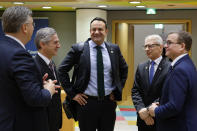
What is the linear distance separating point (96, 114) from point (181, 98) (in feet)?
3.97

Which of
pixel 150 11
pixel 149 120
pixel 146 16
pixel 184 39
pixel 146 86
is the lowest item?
pixel 149 120

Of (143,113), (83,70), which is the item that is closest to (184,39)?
(143,113)

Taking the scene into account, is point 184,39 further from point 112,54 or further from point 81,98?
point 81,98

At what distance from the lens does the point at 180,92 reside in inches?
104

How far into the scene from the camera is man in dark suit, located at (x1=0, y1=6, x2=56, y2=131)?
7.06 feet

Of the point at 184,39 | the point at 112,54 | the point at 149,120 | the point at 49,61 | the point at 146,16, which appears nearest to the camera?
the point at 184,39

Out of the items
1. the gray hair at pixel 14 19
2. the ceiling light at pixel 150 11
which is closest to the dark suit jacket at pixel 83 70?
the gray hair at pixel 14 19

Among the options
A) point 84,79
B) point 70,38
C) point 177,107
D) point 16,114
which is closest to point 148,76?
point 84,79

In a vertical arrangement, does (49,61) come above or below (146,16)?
below

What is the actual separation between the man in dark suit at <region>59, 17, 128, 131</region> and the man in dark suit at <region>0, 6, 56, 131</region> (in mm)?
1274

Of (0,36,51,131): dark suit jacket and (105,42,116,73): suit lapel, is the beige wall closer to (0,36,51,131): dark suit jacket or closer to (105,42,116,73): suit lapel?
(105,42,116,73): suit lapel

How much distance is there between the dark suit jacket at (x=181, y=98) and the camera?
2.66 m

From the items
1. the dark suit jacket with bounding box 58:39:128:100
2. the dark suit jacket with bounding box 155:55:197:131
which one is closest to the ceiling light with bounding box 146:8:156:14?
the dark suit jacket with bounding box 58:39:128:100

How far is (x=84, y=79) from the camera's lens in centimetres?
360
